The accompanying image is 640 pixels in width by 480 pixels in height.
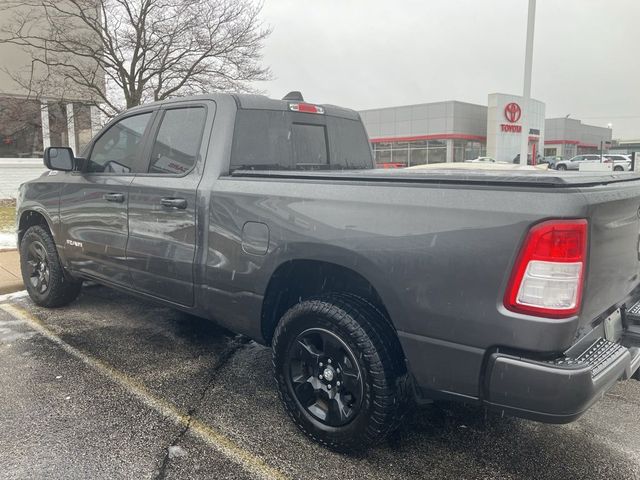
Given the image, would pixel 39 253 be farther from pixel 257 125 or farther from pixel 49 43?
pixel 49 43

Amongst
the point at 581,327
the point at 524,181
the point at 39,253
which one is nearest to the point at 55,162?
the point at 39,253

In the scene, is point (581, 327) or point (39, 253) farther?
point (39, 253)

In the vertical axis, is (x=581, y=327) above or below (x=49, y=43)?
below

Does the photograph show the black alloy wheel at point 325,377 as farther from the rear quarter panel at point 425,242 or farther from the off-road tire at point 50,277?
the off-road tire at point 50,277

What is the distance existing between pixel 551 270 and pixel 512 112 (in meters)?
39.1

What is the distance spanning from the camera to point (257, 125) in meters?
3.48

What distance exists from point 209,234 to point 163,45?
11549mm

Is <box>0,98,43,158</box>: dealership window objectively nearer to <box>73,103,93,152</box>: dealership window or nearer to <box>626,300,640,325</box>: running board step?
<box>73,103,93,152</box>: dealership window

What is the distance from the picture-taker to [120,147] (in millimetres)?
4156

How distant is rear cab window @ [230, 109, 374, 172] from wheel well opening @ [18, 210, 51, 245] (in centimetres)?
261

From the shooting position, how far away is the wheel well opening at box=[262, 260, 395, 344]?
2.72m

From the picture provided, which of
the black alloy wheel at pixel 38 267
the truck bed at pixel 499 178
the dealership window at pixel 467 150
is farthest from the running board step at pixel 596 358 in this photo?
the dealership window at pixel 467 150

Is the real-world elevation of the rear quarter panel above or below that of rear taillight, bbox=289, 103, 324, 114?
below

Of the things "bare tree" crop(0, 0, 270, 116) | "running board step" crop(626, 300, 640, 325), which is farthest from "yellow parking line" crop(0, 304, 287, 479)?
"bare tree" crop(0, 0, 270, 116)
